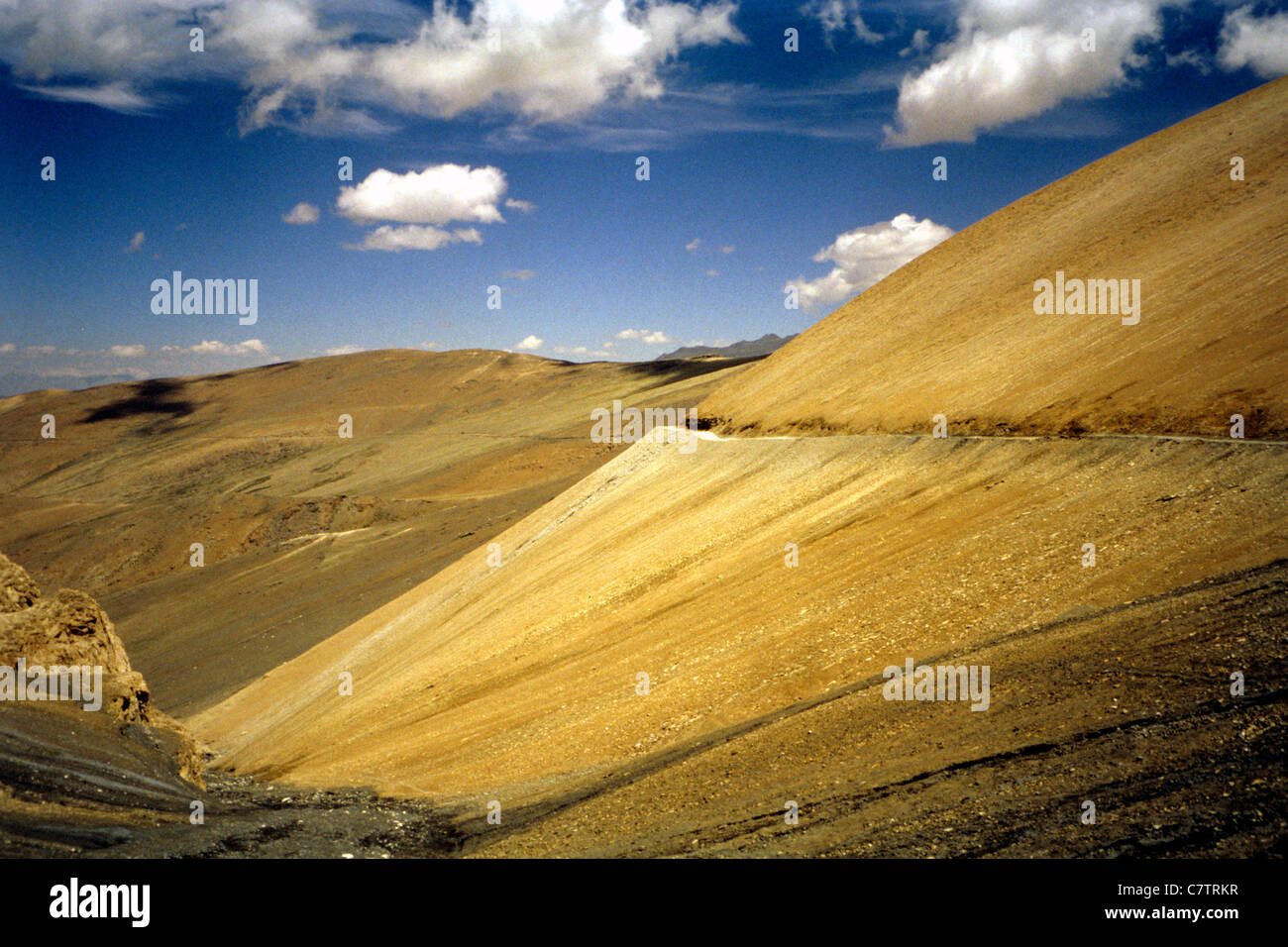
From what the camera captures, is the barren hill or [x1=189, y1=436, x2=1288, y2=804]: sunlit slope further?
[x1=189, y1=436, x2=1288, y2=804]: sunlit slope

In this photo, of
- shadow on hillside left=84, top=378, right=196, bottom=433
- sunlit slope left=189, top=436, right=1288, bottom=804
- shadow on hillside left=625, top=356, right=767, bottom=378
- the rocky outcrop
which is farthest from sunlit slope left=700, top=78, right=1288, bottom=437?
shadow on hillside left=84, top=378, right=196, bottom=433

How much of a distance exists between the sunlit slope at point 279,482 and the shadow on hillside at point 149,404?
0.44 metres

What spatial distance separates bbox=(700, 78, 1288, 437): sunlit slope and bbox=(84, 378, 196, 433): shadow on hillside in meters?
A: 101

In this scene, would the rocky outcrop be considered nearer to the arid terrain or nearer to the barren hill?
the arid terrain

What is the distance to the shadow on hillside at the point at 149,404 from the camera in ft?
341

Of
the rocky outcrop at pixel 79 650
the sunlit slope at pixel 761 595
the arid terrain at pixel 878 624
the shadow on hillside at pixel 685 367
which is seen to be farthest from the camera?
the shadow on hillside at pixel 685 367

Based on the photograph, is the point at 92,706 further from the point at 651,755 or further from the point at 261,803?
the point at 651,755

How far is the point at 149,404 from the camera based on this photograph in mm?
108812

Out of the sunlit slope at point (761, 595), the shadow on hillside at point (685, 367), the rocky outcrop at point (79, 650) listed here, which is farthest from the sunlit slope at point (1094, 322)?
the shadow on hillside at point (685, 367)

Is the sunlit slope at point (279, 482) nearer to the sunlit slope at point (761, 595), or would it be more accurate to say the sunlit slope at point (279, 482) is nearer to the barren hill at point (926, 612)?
the barren hill at point (926, 612)

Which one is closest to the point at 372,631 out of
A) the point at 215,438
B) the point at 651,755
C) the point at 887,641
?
the point at 651,755

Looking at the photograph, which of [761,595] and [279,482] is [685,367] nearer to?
[279,482]

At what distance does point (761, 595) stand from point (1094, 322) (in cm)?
1007

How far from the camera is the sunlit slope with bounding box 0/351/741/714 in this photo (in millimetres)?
33312
